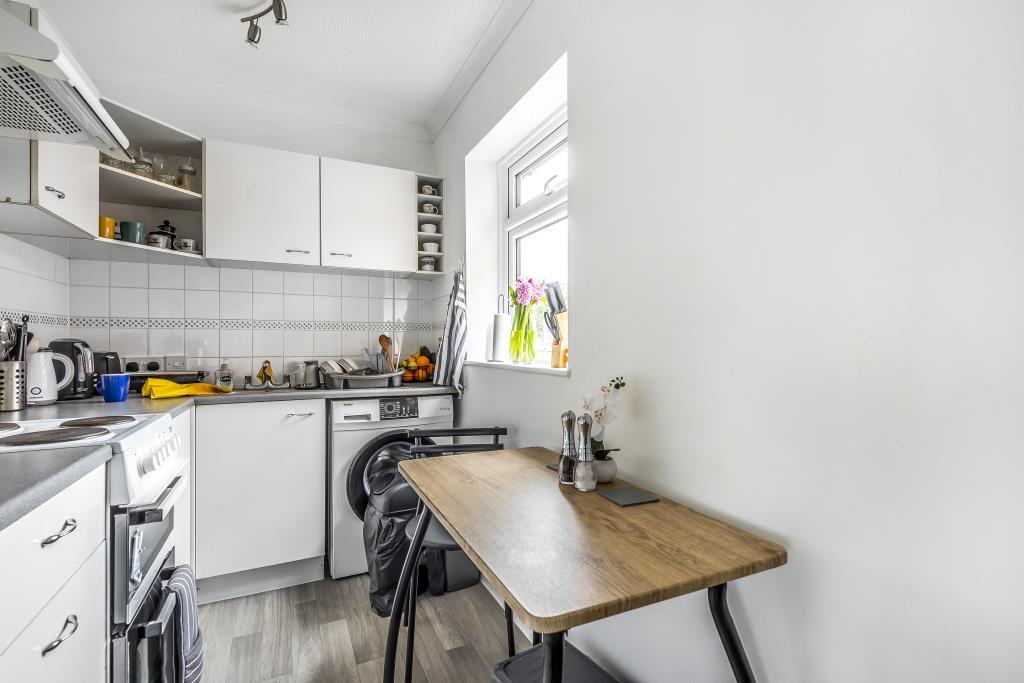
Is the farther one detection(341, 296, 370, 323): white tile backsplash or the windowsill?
detection(341, 296, 370, 323): white tile backsplash

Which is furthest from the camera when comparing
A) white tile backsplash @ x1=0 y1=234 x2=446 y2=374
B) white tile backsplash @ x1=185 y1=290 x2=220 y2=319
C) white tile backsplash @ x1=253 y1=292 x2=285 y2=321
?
white tile backsplash @ x1=253 y1=292 x2=285 y2=321

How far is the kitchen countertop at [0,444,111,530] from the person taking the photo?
0.79 metres

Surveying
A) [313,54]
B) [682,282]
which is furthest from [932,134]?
[313,54]

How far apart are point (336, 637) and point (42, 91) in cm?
200

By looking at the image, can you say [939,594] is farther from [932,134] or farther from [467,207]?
[467,207]

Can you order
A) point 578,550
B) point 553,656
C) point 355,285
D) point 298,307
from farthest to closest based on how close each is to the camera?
point 355,285 → point 298,307 → point 578,550 → point 553,656

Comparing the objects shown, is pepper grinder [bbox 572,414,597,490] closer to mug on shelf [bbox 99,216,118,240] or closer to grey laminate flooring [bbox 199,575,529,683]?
grey laminate flooring [bbox 199,575,529,683]

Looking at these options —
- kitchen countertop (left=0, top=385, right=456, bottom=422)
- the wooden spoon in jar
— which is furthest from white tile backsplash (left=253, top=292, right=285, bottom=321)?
the wooden spoon in jar

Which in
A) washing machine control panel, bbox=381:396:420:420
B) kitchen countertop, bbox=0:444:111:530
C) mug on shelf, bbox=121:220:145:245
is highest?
mug on shelf, bbox=121:220:145:245

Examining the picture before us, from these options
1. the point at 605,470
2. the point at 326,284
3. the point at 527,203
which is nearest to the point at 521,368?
the point at 605,470

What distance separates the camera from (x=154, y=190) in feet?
7.63

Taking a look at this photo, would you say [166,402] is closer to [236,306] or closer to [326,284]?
[236,306]

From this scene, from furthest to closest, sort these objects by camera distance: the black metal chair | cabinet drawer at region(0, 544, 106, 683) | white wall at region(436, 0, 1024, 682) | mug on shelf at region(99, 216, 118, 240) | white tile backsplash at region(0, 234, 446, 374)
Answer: white tile backsplash at region(0, 234, 446, 374)
mug on shelf at region(99, 216, 118, 240)
the black metal chair
cabinet drawer at region(0, 544, 106, 683)
white wall at region(436, 0, 1024, 682)

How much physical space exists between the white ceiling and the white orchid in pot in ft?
5.47
